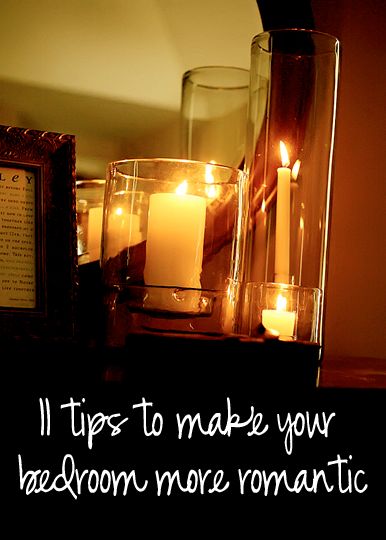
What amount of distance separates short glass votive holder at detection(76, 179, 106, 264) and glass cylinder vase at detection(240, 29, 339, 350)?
0.21m

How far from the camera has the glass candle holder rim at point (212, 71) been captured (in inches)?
39.3

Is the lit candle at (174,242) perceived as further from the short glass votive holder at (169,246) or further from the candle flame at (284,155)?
the candle flame at (284,155)

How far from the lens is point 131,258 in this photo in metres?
0.72

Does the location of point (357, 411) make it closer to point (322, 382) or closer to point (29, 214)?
point (322, 382)

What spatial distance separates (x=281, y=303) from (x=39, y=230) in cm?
29

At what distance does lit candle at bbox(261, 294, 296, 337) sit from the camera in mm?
723

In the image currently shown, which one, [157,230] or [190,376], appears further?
[157,230]

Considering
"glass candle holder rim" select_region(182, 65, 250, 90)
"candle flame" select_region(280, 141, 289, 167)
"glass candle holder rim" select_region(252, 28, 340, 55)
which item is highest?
"glass candle holder rim" select_region(252, 28, 340, 55)

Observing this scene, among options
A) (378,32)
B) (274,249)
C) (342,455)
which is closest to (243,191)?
(274,249)

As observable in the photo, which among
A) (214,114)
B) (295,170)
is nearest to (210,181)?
(295,170)

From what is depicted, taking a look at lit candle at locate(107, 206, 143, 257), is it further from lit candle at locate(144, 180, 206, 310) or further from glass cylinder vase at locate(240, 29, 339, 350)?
glass cylinder vase at locate(240, 29, 339, 350)

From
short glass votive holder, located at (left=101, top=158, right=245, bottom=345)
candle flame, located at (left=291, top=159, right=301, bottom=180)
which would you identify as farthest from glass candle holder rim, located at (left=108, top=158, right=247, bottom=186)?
candle flame, located at (left=291, top=159, right=301, bottom=180)

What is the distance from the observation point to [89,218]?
898 millimetres

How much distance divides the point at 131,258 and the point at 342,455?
1.03 ft
